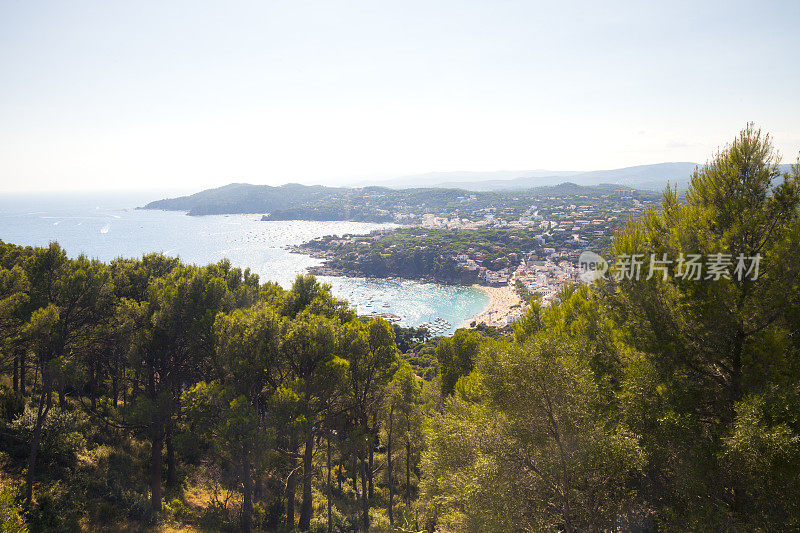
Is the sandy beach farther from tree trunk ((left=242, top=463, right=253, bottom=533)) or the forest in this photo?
tree trunk ((left=242, top=463, right=253, bottom=533))

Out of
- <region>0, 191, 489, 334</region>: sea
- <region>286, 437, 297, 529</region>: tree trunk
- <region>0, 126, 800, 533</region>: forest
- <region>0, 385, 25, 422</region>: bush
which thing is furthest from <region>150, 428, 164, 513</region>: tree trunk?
<region>0, 191, 489, 334</region>: sea

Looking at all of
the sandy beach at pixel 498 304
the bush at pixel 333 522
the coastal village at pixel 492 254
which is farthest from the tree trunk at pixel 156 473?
the sandy beach at pixel 498 304

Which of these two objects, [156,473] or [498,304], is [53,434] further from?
[498,304]

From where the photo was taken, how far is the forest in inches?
269

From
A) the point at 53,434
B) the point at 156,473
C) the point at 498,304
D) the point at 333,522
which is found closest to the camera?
the point at 53,434

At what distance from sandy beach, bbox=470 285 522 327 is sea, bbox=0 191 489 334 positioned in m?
2.00

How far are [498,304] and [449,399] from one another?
64.5m

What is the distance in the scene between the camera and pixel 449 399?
37.9 ft

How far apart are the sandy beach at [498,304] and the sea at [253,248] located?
78.6 inches

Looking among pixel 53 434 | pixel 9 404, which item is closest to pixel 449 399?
pixel 53 434

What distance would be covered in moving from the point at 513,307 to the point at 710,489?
64.7 metres

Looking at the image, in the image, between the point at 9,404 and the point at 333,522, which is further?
the point at 333,522

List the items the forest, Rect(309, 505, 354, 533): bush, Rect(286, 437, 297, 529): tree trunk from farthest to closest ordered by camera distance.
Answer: Rect(286, 437, 297, 529): tree trunk → Rect(309, 505, 354, 533): bush → the forest

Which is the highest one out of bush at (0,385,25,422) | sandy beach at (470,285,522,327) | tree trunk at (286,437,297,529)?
bush at (0,385,25,422)
